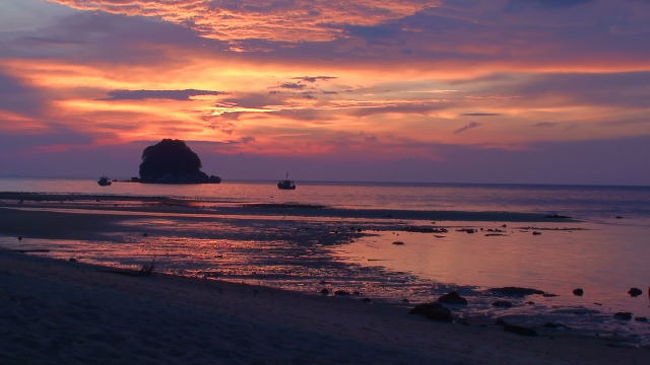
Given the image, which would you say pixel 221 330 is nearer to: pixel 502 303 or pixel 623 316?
pixel 502 303

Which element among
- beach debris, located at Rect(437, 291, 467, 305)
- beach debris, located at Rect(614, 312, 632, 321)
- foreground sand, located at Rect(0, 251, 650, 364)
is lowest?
beach debris, located at Rect(614, 312, 632, 321)

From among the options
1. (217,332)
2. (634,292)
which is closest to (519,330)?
(217,332)

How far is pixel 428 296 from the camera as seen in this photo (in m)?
22.2

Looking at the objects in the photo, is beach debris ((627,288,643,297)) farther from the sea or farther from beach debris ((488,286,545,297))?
beach debris ((488,286,545,297))

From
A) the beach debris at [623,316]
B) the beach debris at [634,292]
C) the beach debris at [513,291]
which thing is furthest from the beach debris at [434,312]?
the beach debris at [634,292]

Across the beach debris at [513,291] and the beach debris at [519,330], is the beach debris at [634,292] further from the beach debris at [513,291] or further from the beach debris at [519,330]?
the beach debris at [519,330]

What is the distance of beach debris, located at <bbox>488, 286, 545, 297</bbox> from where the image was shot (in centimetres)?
2300

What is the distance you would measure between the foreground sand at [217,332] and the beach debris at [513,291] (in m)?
5.91

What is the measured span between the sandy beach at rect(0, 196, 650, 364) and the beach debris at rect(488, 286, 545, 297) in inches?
215

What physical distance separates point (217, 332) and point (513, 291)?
46.1 ft

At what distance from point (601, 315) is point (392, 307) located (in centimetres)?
662

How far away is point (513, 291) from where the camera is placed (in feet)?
76.4

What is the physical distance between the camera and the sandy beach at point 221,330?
416 inches

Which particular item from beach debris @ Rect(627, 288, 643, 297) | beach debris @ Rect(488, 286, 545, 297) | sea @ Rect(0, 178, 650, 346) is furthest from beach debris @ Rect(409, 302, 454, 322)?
beach debris @ Rect(627, 288, 643, 297)
